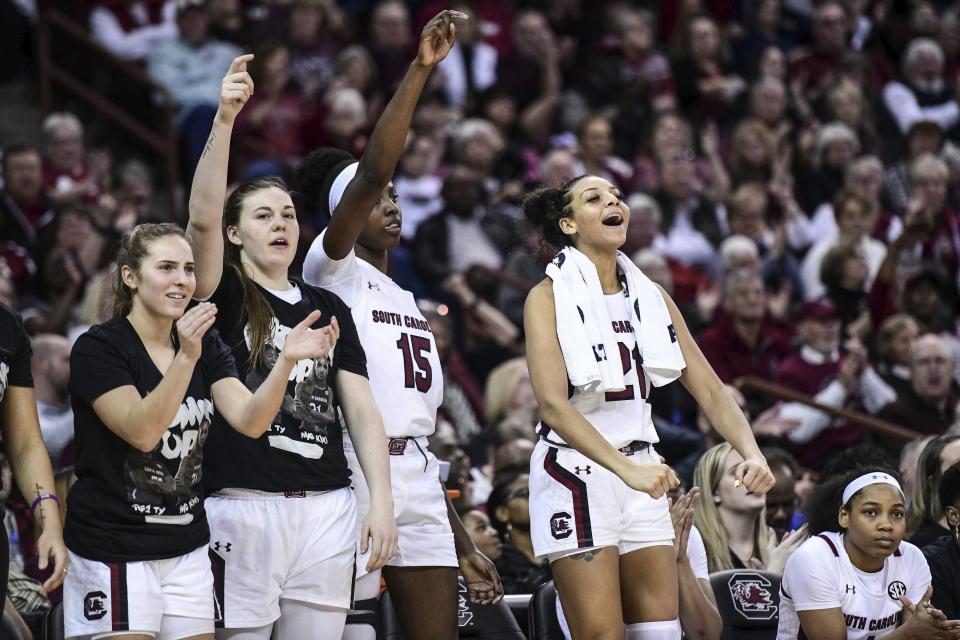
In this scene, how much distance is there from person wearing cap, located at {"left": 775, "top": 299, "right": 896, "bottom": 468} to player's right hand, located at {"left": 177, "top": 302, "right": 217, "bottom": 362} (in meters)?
5.14

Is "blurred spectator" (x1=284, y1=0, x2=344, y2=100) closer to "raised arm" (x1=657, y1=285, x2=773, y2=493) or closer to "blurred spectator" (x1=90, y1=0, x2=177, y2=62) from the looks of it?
"blurred spectator" (x1=90, y1=0, x2=177, y2=62)

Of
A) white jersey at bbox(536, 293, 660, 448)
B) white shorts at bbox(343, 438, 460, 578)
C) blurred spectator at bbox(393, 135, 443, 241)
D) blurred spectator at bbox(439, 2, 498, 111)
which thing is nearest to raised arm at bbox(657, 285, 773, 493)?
white jersey at bbox(536, 293, 660, 448)

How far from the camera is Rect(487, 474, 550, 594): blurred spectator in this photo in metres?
6.21

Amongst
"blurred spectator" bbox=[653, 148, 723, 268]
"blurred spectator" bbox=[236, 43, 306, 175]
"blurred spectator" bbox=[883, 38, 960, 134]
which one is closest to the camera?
"blurred spectator" bbox=[236, 43, 306, 175]

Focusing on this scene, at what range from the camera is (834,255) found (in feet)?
32.4

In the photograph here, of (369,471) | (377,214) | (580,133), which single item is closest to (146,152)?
(580,133)

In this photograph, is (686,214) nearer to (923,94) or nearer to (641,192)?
(641,192)

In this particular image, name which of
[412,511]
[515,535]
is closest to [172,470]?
[412,511]

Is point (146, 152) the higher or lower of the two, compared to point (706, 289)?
higher

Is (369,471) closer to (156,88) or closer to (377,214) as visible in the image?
(377,214)

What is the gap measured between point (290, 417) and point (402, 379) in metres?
0.46

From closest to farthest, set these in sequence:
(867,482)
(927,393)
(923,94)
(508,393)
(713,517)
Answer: (867,482), (713,517), (508,393), (927,393), (923,94)

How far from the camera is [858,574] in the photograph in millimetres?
5160

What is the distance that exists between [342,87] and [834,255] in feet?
12.0
